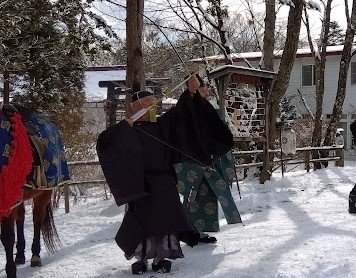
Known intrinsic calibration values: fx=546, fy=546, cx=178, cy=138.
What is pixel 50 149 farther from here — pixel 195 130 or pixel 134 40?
pixel 134 40

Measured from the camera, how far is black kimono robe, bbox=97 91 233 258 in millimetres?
4633

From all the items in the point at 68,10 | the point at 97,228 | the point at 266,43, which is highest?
the point at 68,10

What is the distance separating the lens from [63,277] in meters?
4.77

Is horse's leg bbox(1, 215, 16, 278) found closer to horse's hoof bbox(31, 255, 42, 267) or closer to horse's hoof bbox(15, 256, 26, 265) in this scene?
horse's hoof bbox(31, 255, 42, 267)

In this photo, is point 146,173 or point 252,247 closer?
point 146,173

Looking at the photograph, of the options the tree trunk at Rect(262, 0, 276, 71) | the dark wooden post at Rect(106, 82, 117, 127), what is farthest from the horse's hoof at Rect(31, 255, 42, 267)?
the tree trunk at Rect(262, 0, 276, 71)

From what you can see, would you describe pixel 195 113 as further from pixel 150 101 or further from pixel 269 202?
pixel 269 202

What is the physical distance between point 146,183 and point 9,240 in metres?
1.25

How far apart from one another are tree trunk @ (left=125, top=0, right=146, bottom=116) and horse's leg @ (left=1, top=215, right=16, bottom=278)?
3.65m

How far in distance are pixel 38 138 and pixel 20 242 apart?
3.54ft

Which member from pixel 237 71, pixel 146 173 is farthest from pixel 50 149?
pixel 237 71

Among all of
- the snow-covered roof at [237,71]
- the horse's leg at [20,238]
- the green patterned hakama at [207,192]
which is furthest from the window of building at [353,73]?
the horse's leg at [20,238]

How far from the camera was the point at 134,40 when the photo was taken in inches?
316

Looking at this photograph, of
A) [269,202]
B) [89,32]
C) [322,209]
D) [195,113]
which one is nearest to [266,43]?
[89,32]
